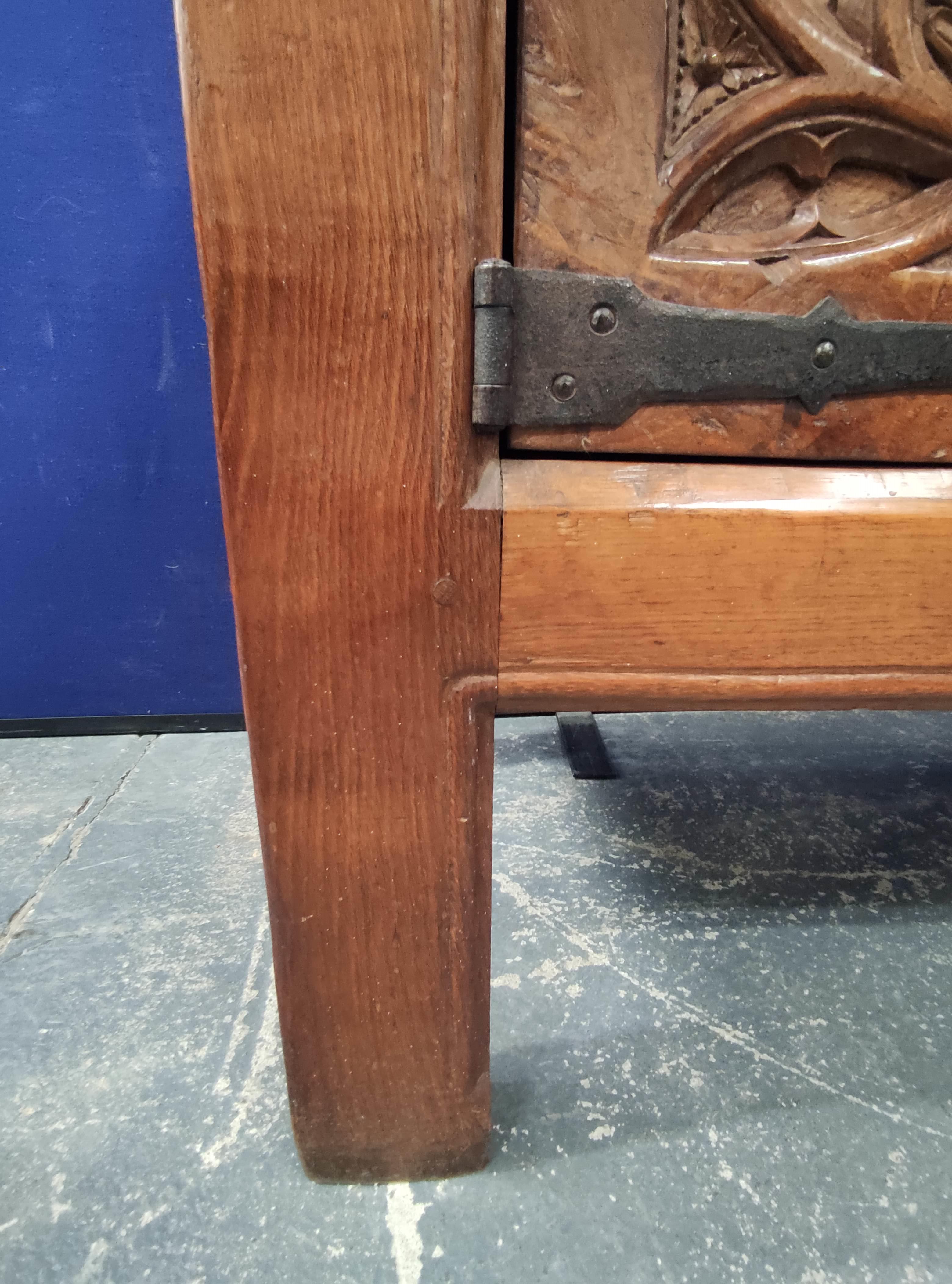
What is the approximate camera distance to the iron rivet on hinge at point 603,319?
14.7 inches

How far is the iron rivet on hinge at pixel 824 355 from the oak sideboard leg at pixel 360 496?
0.19 meters

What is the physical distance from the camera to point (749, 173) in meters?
0.40

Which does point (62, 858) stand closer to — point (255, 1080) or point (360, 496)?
point (255, 1080)

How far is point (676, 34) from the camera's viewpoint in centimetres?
36

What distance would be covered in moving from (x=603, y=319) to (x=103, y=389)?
116 centimetres

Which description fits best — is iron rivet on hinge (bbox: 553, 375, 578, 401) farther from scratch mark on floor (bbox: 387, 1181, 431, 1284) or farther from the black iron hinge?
scratch mark on floor (bbox: 387, 1181, 431, 1284)

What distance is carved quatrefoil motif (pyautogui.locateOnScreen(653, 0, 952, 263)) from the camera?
0.37 m

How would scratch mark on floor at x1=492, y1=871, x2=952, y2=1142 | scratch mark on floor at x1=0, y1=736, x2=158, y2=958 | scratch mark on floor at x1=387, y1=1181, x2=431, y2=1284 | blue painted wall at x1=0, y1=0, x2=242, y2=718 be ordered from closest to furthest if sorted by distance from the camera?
scratch mark on floor at x1=387, y1=1181, x2=431, y2=1284 → scratch mark on floor at x1=492, y1=871, x2=952, y2=1142 → scratch mark on floor at x1=0, y1=736, x2=158, y2=958 → blue painted wall at x1=0, y1=0, x2=242, y2=718

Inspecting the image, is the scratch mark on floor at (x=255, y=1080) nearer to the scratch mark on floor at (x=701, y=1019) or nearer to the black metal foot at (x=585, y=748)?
the scratch mark on floor at (x=701, y=1019)

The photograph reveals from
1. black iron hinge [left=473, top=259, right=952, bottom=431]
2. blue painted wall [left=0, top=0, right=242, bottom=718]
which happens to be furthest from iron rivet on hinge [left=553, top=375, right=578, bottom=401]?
blue painted wall [left=0, top=0, right=242, bottom=718]

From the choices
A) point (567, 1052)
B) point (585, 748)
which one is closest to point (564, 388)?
point (567, 1052)

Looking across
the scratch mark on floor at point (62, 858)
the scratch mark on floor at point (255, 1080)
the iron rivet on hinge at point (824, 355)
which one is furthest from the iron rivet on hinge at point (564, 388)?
the scratch mark on floor at point (62, 858)

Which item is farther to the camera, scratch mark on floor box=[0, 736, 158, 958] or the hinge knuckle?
scratch mark on floor box=[0, 736, 158, 958]

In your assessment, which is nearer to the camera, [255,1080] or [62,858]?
[255,1080]
